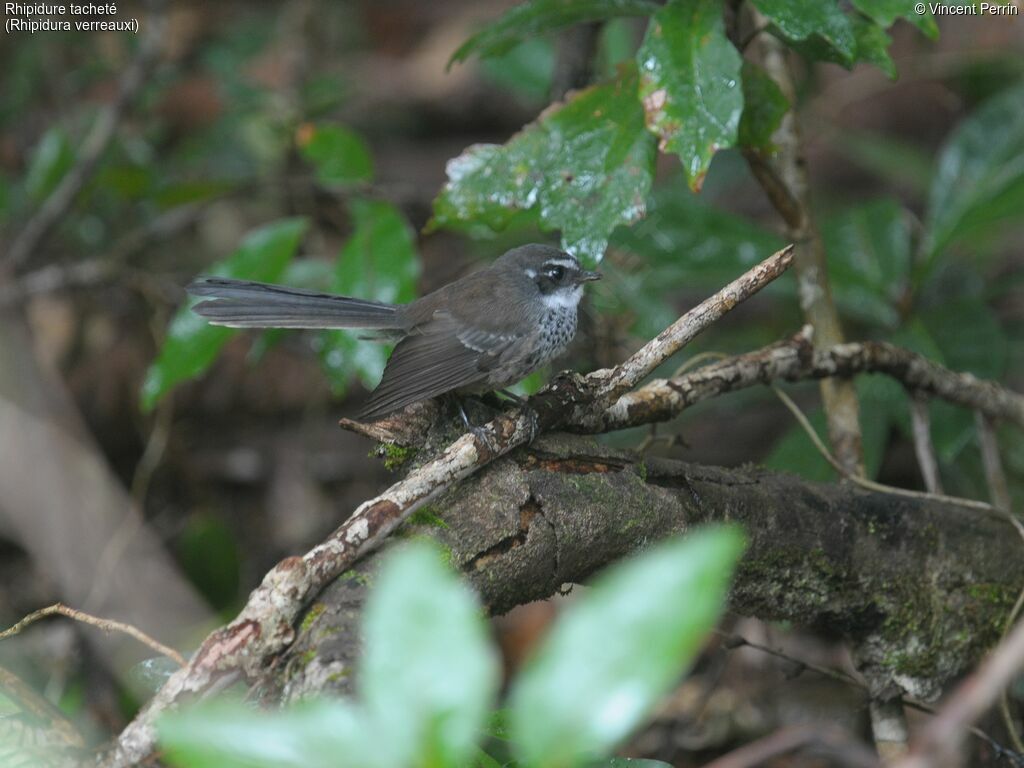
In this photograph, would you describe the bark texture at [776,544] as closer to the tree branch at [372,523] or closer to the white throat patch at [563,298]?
the tree branch at [372,523]

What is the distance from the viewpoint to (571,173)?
2.93 metres

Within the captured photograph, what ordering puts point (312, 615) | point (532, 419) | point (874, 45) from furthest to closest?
1. point (874, 45)
2. point (532, 419)
3. point (312, 615)

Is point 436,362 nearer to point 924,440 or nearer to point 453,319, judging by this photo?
point 453,319

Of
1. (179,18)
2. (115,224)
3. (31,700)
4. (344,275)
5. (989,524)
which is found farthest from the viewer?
(179,18)

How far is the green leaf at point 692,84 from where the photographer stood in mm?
2627

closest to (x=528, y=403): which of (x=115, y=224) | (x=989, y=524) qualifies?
(x=989, y=524)

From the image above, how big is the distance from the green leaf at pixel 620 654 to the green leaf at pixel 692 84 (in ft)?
6.00

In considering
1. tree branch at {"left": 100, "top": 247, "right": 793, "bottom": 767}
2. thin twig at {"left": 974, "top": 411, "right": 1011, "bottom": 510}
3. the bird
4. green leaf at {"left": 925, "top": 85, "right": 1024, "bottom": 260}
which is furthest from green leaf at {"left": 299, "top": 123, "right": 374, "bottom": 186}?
thin twig at {"left": 974, "top": 411, "right": 1011, "bottom": 510}

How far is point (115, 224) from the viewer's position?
19.2 ft

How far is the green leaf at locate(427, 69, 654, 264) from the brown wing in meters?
0.34

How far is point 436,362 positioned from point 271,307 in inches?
20.7

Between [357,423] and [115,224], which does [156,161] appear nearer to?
[115,224]

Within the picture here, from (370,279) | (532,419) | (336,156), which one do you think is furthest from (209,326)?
(532,419)

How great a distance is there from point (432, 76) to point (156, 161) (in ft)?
7.74
